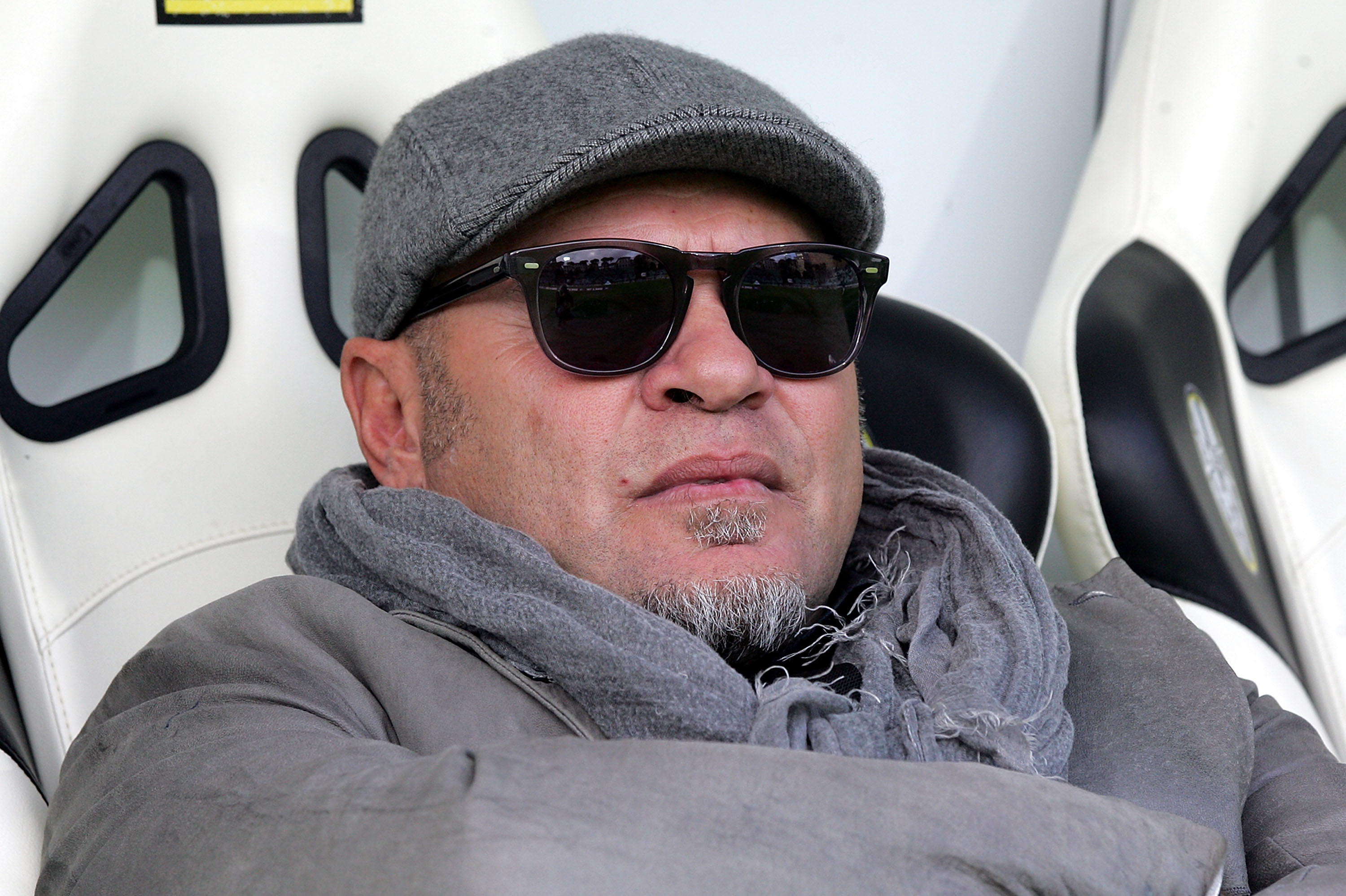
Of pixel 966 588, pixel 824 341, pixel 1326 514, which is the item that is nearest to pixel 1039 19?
pixel 1326 514

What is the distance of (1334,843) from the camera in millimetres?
996

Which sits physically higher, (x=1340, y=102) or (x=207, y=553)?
(x=1340, y=102)

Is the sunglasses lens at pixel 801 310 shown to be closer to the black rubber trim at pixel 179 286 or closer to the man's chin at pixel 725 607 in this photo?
the man's chin at pixel 725 607

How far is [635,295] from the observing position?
1.15m

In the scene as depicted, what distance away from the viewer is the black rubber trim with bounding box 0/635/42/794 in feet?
3.80

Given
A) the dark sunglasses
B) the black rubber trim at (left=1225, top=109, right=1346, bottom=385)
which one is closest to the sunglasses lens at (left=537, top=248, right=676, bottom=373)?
the dark sunglasses

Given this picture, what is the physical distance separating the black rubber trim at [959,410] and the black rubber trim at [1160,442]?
0.12 meters

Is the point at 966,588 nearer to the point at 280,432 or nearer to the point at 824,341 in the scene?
the point at 824,341

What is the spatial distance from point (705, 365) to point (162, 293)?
932 mm

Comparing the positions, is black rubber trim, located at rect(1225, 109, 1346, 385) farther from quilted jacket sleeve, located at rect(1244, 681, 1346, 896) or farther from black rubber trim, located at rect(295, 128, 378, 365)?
black rubber trim, located at rect(295, 128, 378, 365)

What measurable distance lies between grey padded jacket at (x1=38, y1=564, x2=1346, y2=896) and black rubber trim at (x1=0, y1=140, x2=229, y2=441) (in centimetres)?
48

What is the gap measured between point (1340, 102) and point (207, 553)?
5.80ft

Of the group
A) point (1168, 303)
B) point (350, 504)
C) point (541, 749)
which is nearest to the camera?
point (541, 749)

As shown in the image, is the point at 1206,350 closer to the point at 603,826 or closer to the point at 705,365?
the point at 705,365
